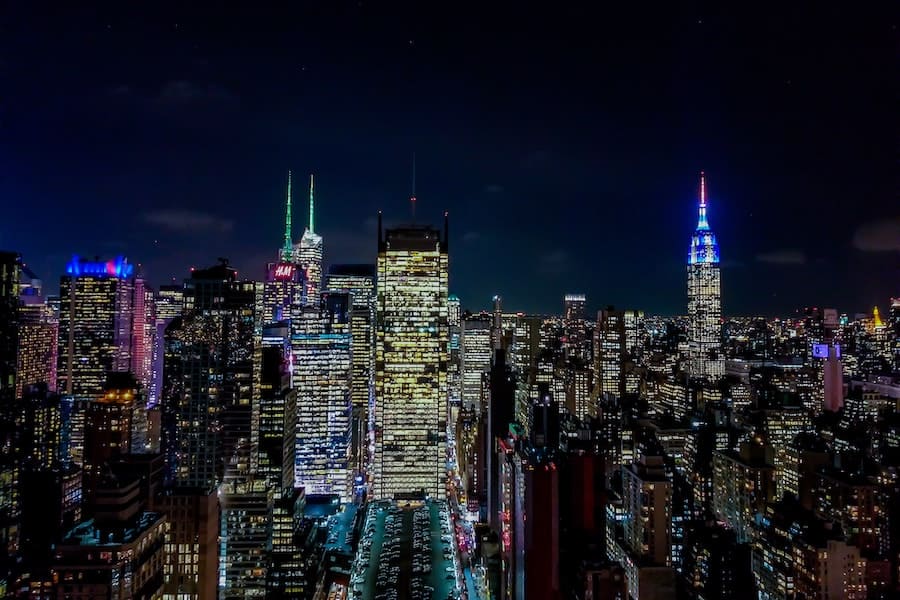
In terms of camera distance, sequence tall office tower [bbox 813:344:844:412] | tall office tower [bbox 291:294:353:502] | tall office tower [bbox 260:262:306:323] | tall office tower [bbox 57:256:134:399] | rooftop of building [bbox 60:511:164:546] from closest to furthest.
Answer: rooftop of building [bbox 60:511:164:546], tall office tower [bbox 813:344:844:412], tall office tower [bbox 57:256:134:399], tall office tower [bbox 291:294:353:502], tall office tower [bbox 260:262:306:323]

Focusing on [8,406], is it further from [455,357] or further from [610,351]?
[455,357]

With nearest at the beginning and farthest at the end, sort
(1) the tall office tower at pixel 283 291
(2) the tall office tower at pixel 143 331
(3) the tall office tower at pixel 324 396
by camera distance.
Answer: (3) the tall office tower at pixel 324 396, (2) the tall office tower at pixel 143 331, (1) the tall office tower at pixel 283 291

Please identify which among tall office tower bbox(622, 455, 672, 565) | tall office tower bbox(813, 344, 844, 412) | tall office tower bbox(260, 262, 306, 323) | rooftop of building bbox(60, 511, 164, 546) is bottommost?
tall office tower bbox(622, 455, 672, 565)

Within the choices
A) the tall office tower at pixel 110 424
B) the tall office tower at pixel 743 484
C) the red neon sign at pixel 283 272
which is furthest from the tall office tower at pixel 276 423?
the tall office tower at pixel 743 484

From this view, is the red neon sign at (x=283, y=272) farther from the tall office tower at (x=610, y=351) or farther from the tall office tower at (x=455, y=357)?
the tall office tower at (x=610, y=351)

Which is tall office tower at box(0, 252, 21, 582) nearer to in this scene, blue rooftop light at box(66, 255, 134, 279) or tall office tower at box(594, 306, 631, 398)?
blue rooftop light at box(66, 255, 134, 279)

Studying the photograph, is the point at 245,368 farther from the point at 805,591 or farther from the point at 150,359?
the point at 805,591

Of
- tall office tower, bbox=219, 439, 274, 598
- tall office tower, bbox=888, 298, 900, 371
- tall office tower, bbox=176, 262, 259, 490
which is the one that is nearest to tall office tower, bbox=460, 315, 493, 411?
tall office tower, bbox=176, 262, 259, 490
